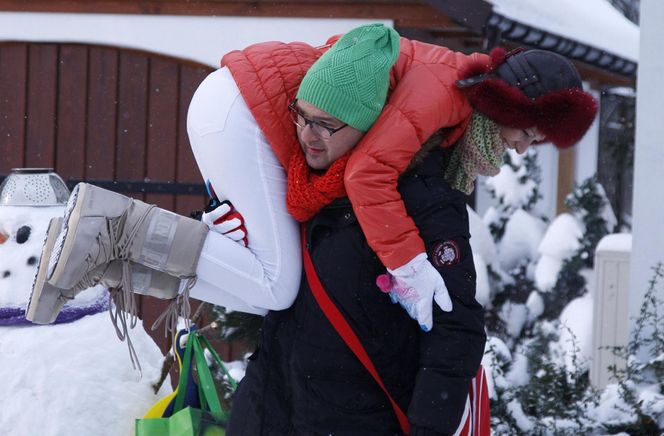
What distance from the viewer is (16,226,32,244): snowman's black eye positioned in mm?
3393

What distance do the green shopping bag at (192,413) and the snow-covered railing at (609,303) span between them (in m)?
3.08

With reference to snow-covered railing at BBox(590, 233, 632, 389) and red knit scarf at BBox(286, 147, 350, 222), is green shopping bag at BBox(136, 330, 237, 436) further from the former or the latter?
snow-covered railing at BBox(590, 233, 632, 389)

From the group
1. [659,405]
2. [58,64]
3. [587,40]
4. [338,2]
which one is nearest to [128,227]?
[659,405]

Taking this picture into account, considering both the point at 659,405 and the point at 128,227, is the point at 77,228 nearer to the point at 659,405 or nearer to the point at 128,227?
the point at 128,227

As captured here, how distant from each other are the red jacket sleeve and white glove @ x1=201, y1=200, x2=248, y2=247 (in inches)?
12.9

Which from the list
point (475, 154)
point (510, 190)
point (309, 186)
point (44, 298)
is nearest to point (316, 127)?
point (309, 186)

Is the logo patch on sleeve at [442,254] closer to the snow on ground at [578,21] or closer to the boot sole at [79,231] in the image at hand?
the boot sole at [79,231]

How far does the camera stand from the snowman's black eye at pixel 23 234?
3.39 meters

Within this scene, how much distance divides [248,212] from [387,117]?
1.36ft

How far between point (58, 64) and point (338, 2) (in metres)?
1.73

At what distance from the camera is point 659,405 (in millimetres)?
3994

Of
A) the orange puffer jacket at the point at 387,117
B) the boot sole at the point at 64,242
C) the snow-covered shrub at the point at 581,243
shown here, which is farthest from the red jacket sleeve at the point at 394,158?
the snow-covered shrub at the point at 581,243

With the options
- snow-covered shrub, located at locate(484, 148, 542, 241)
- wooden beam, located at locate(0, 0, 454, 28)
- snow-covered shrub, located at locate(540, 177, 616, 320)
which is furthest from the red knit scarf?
snow-covered shrub, located at locate(484, 148, 542, 241)

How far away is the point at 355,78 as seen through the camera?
230 cm
